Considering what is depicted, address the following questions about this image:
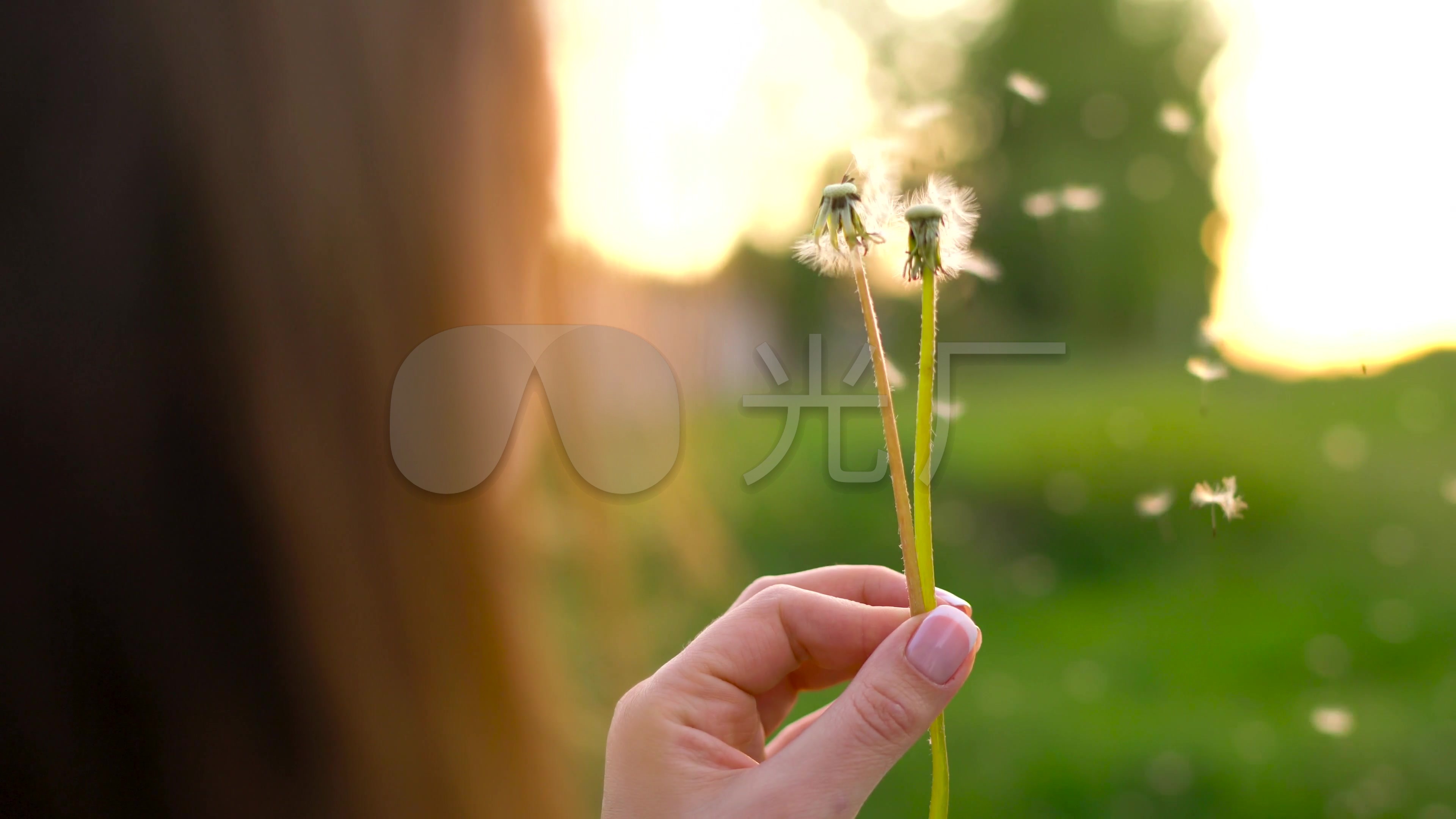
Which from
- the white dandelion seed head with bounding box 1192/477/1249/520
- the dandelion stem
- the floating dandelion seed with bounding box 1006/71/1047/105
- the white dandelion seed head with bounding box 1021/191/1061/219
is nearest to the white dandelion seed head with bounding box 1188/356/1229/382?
the white dandelion seed head with bounding box 1192/477/1249/520

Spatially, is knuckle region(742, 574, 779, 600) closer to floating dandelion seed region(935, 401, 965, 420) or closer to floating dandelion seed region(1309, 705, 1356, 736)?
floating dandelion seed region(935, 401, 965, 420)

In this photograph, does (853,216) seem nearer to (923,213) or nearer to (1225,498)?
(923,213)

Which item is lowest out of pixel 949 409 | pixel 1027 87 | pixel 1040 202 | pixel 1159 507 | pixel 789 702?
pixel 789 702

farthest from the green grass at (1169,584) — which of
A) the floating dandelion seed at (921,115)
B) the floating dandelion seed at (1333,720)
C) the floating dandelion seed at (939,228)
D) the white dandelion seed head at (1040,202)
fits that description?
the floating dandelion seed at (939,228)

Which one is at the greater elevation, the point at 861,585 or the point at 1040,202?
the point at 1040,202

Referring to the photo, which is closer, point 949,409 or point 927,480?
point 927,480

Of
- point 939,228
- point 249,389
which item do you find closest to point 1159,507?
point 939,228
